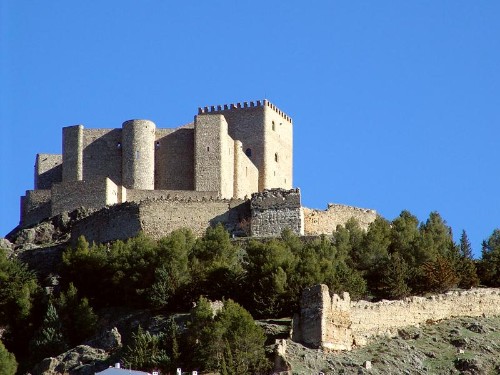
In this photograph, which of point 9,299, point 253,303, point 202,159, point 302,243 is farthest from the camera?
point 202,159

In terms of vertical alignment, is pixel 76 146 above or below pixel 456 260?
above

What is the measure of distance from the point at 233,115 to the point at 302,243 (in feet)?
47.2

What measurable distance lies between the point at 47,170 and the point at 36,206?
9.43 feet

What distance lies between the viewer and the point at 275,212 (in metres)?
68.0

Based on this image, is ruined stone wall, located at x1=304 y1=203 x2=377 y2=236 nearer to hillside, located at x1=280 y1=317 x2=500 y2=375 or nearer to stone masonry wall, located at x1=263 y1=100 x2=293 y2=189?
stone masonry wall, located at x1=263 y1=100 x2=293 y2=189

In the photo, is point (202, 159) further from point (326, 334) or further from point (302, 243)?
point (326, 334)

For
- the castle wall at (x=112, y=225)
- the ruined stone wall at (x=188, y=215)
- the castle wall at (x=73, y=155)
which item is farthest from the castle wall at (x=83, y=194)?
the ruined stone wall at (x=188, y=215)

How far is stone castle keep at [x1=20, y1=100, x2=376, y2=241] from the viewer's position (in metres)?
67.9

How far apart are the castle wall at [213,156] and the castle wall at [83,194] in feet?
12.4

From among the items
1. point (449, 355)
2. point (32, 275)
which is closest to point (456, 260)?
point (449, 355)

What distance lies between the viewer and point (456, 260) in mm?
62438

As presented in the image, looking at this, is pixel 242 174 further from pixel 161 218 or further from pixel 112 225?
pixel 112 225

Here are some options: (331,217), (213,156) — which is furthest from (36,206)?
(331,217)

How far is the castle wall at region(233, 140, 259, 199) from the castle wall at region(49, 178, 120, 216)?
5503 millimetres
